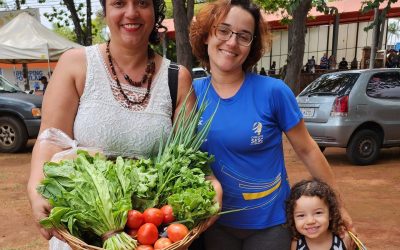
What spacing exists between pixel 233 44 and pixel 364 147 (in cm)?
598

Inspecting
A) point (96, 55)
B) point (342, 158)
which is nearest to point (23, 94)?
point (342, 158)

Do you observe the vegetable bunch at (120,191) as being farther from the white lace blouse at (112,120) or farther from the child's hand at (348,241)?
the child's hand at (348,241)

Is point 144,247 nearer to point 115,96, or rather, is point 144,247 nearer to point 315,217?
point 115,96

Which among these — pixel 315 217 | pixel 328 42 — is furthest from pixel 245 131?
pixel 328 42

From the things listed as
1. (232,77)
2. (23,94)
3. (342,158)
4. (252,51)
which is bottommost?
(342,158)

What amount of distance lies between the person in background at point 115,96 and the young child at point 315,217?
31.5 inches

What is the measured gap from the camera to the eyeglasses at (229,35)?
1838 mm

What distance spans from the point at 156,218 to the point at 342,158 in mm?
6925

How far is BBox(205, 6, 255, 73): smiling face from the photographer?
1.83 meters

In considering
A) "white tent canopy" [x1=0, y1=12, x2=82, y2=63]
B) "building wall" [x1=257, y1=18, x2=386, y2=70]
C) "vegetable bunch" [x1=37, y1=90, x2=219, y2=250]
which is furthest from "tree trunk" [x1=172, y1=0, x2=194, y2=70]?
"building wall" [x1=257, y1=18, x2=386, y2=70]

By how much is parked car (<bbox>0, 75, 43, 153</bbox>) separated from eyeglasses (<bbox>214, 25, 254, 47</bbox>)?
23.3 feet

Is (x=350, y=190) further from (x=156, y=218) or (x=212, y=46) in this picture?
(x=156, y=218)

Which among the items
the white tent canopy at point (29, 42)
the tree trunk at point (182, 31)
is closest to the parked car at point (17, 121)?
the white tent canopy at point (29, 42)

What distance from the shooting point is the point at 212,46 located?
1891 millimetres
